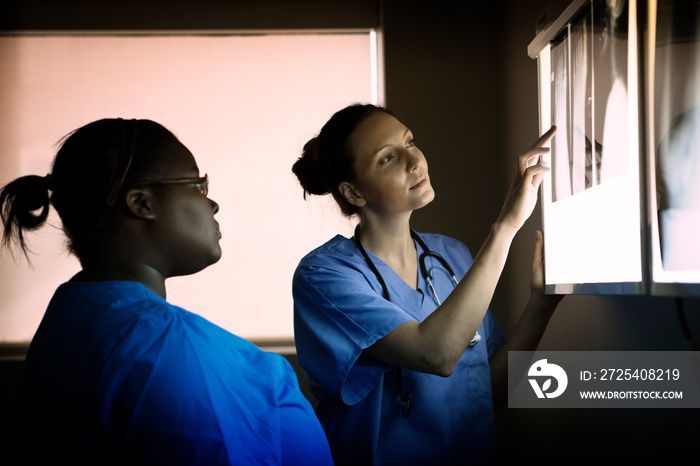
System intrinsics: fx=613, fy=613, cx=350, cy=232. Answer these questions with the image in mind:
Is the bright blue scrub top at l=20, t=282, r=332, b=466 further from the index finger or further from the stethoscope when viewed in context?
the index finger

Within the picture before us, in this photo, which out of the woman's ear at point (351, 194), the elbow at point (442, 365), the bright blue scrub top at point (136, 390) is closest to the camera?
the bright blue scrub top at point (136, 390)

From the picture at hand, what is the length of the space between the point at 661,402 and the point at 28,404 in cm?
99

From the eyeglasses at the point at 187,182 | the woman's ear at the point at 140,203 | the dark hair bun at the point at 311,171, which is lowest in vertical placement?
the woman's ear at the point at 140,203

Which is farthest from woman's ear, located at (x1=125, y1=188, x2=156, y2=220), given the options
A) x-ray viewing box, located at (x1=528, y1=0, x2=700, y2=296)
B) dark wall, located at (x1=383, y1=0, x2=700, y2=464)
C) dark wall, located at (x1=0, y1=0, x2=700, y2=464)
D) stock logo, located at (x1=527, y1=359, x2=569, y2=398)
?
dark wall, located at (x1=0, y1=0, x2=700, y2=464)

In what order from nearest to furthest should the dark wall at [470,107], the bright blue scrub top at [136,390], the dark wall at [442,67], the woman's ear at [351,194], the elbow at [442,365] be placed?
the bright blue scrub top at [136,390] → the elbow at [442,365] → the woman's ear at [351,194] → the dark wall at [470,107] → the dark wall at [442,67]

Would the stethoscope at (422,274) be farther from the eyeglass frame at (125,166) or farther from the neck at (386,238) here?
the eyeglass frame at (125,166)

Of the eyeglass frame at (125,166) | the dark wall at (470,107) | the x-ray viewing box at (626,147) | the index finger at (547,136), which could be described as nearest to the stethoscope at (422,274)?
the x-ray viewing box at (626,147)

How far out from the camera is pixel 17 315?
87.5 inches

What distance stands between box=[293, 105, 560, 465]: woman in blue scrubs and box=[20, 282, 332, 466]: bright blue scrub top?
48cm

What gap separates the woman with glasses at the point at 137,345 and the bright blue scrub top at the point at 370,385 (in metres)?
0.39

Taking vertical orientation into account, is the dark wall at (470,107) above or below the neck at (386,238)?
above

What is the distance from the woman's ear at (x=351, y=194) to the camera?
1393 mm

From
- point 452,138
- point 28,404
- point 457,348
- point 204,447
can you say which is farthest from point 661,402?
point 452,138

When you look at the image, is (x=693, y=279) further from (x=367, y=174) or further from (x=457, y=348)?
(x=367, y=174)
